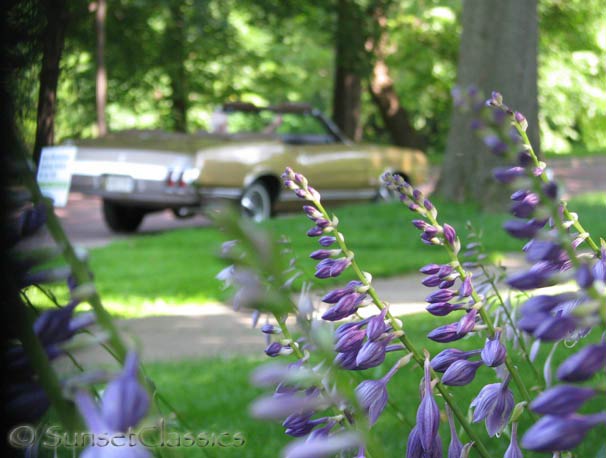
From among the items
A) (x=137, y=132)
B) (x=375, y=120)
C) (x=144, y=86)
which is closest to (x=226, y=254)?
(x=137, y=132)

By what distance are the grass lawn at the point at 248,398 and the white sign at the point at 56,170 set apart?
4.85 feet

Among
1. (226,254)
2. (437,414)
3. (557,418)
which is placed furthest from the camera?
(437,414)

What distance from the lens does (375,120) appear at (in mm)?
38531

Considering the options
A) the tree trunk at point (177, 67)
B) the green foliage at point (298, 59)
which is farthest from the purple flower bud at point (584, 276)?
the tree trunk at point (177, 67)

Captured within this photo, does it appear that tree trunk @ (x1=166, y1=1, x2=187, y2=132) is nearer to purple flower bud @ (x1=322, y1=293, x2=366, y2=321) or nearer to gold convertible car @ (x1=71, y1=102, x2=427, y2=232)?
gold convertible car @ (x1=71, y1=102, x2=427, y2=232)

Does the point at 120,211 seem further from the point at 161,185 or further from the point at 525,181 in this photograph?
the point at 525,181

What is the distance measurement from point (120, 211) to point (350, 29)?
10.6m

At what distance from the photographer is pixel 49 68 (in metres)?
0.97

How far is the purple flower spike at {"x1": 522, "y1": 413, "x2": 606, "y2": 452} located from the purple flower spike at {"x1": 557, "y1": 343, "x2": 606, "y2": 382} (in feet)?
0.09

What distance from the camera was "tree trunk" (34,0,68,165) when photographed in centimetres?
91

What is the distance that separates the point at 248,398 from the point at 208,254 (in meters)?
2.81

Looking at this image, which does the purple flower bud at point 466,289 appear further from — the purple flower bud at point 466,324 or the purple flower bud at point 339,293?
the purple flower bud at point 339,293

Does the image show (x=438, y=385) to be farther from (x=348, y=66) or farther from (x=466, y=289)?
(x=348, y=66)

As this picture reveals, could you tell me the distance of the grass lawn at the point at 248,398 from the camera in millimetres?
3297
